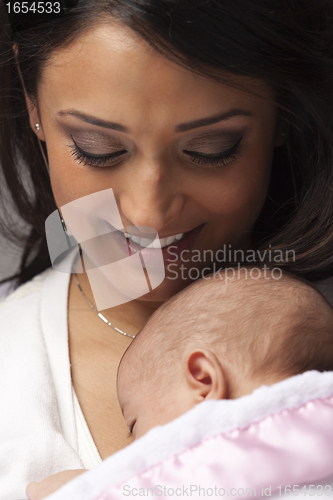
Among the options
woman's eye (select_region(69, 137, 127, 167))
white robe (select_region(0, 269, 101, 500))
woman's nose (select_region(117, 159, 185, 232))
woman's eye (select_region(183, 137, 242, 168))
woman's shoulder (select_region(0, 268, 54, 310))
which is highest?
woman's eye (select_region(69, 137, 127, 167))

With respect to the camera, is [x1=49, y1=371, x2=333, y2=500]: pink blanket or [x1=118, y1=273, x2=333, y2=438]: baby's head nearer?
[x1=49, y1=371, x2=333, y2=500]: pink blanket

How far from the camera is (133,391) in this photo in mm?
968

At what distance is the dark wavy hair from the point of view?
0.91m

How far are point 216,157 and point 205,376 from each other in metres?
0.43

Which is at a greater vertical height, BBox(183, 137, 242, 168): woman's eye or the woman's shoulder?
BBox(183, 137, 242, 168): woman's eye

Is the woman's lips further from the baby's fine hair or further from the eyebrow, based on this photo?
the eyebrow

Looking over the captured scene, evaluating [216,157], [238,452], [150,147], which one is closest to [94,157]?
[150,147]

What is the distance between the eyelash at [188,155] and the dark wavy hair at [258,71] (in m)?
0.15

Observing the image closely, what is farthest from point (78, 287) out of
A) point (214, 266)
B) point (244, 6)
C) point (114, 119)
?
point (244, 6)

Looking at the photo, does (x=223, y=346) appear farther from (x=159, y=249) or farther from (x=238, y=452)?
(x=159, y=249)

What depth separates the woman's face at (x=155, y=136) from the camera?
928 millimetres

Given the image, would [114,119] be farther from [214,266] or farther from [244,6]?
[214,266]

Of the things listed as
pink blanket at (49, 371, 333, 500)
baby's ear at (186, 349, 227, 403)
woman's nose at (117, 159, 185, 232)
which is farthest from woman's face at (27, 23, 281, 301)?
pink blanket at (49, 371, 333, 500)

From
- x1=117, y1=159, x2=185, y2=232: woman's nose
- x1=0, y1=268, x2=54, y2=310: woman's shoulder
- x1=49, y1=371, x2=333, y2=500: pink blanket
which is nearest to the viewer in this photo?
x1=49, y1=371, x2=333, y2=500: pink blanket
